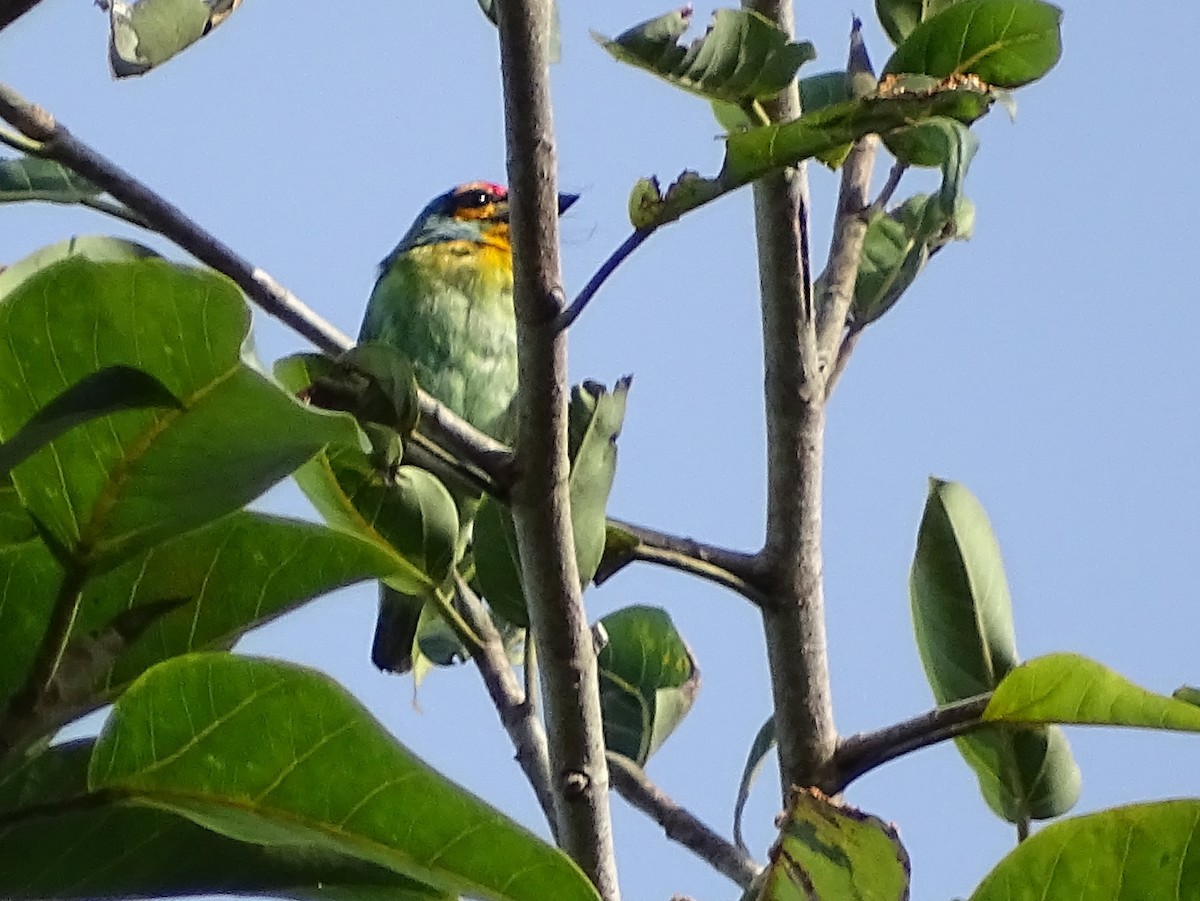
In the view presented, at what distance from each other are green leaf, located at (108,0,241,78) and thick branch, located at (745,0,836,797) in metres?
0.43

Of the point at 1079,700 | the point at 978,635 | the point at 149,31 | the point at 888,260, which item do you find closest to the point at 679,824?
the point at 978,635

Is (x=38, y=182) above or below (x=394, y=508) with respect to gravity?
above

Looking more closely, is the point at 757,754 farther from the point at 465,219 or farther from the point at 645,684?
the point at 465,219

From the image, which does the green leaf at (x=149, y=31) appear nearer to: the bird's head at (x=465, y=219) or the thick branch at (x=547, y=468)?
the thick branch at (x=547, y=468)

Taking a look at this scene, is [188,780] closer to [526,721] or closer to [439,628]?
[526,721]

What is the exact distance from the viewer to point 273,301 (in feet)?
3.75

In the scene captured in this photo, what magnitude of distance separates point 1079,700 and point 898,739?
0.52 feet

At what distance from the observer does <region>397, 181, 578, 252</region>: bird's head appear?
3.84 meters

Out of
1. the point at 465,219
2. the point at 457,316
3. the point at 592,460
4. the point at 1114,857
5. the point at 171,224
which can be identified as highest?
the point at 465,219

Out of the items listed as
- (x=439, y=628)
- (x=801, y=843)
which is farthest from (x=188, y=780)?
(x=439, y=628)

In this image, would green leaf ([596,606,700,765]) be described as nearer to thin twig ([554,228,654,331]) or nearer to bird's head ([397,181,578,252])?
thin twig ([554,228,654,331])

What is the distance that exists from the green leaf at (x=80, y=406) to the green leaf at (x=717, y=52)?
49cm

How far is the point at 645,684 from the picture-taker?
1429 mm

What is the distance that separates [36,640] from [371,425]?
27 centimetres
